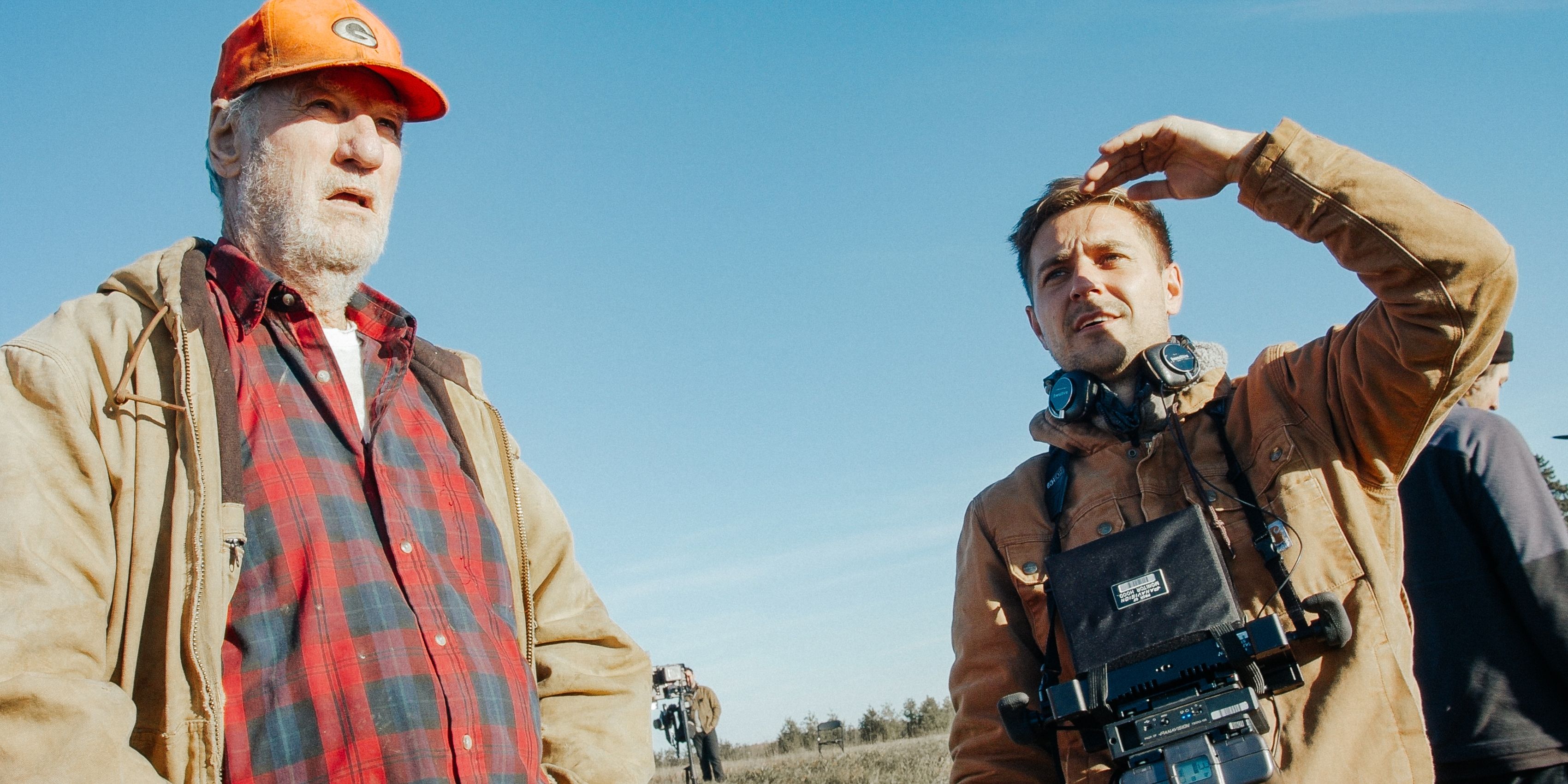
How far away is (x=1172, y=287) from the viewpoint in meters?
4.25

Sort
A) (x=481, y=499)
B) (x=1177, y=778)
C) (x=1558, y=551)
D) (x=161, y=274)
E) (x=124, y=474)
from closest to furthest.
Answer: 1. (x=124, y=474)
2. (x=161, y=274)
3. (x=1177, y=778)
4. (x=481, y=499)
5. (x=1558, y=551)

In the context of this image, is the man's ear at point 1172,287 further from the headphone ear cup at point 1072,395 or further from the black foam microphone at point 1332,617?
the black foam microphone at point 1332,617

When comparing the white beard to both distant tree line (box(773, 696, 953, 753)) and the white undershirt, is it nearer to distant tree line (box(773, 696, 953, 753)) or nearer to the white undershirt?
the white undershirt

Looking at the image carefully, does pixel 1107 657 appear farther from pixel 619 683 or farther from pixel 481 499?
pixel 481 499

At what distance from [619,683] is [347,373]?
3.75 feet

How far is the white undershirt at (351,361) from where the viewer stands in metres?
3.05

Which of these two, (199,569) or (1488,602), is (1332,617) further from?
(199,569)

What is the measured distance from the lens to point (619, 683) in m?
3.31

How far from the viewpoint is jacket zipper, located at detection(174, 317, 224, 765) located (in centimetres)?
220

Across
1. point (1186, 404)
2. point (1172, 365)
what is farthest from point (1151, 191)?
point (1186, 404)

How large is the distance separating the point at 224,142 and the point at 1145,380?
287 centimetres

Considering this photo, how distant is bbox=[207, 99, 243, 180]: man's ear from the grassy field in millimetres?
11619

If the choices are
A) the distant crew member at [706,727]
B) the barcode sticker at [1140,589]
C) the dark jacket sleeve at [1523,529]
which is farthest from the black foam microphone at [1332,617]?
the distant crew member at [706,727]

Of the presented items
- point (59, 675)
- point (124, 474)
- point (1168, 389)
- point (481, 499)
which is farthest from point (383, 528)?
point (1168, 389)
